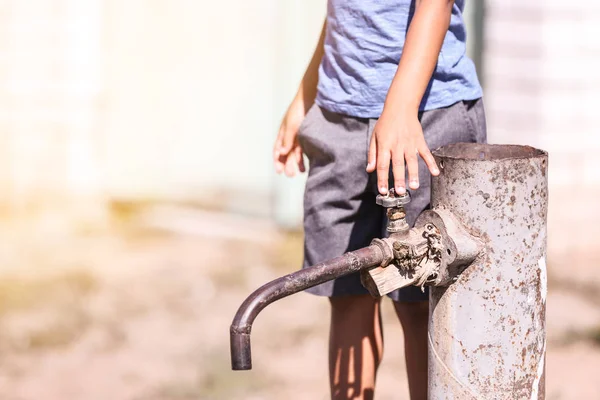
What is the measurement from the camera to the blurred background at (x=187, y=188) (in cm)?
345

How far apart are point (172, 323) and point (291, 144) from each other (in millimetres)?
1547

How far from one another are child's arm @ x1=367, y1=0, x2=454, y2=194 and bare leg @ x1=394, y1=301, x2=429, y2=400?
408 millimetres

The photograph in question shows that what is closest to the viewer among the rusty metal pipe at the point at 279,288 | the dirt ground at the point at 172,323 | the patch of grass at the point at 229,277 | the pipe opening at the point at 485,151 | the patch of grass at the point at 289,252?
the rusty metal pipe at the point at 279,288

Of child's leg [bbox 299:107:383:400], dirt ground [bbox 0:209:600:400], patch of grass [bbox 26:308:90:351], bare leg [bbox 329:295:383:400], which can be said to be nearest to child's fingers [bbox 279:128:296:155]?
child's leg [bbox 299:107:383:400]

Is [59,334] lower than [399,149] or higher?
lower

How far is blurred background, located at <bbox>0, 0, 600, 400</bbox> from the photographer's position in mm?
3445

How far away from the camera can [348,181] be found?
214cm

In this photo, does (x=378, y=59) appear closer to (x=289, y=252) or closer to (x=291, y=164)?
(x=291, y=164)

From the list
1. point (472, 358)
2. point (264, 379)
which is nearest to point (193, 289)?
point (264, 379)

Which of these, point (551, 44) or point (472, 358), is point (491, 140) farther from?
point (472, 358)

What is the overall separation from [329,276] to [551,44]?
271 cm

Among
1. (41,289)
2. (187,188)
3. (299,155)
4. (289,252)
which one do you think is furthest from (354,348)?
(187,188)

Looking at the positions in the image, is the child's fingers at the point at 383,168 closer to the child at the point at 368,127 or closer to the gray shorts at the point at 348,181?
the child at the point at 368,127

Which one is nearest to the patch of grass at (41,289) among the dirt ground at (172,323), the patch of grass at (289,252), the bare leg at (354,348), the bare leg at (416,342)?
the dirt ground at (172,323)
